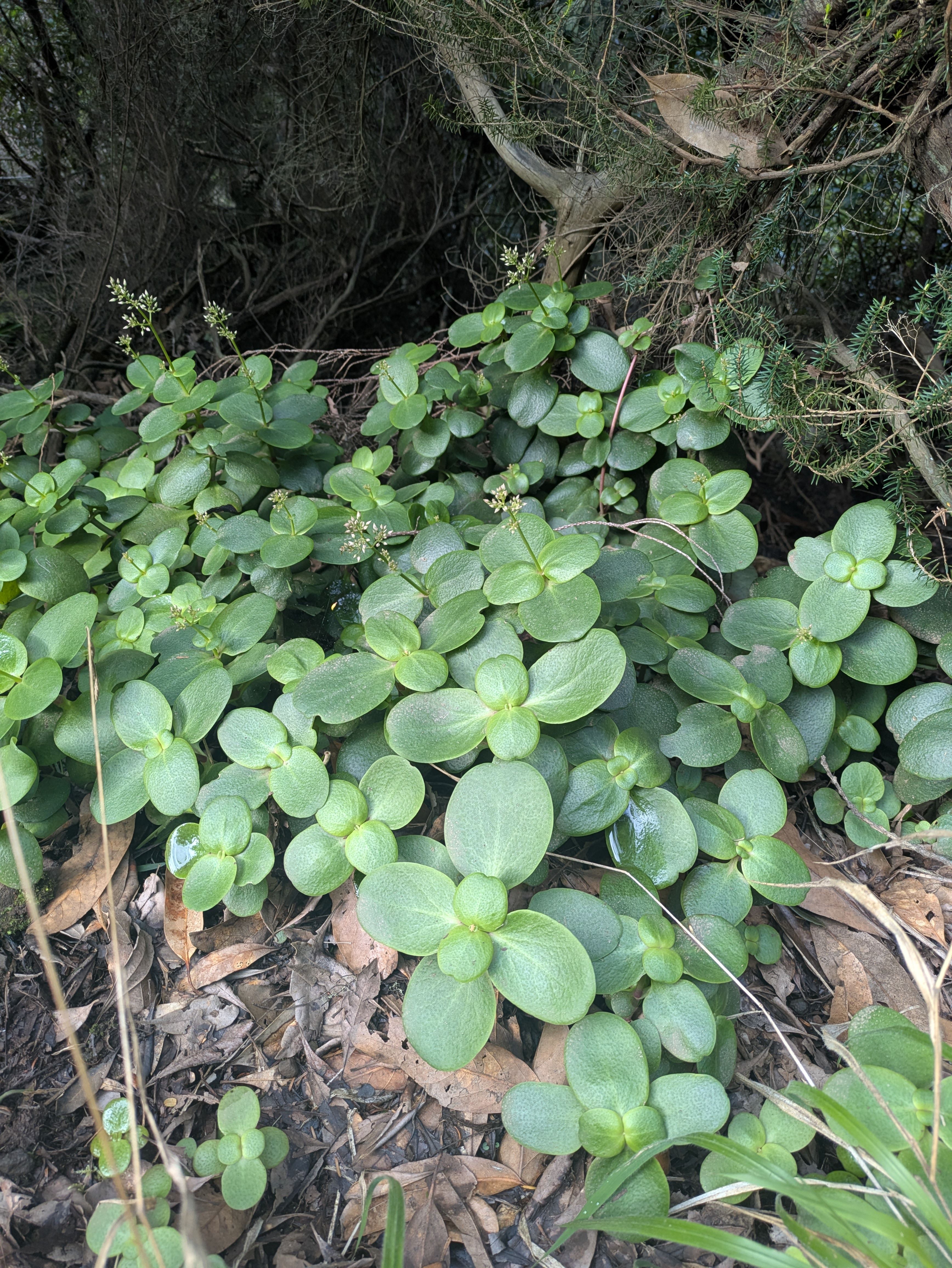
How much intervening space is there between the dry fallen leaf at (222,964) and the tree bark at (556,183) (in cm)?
159

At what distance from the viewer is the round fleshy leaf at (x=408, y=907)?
101 cm

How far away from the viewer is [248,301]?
9.02ft

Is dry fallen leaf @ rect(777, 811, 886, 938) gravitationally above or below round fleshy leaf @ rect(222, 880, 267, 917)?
below

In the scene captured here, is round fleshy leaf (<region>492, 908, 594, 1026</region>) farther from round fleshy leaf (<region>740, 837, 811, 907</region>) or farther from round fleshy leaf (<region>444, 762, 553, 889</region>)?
round fleshy leaf (<region>740, 837, 811, 907</region>)

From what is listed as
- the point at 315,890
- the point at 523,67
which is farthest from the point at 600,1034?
the point at 523,67

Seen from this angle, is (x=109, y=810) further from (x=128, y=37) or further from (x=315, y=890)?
(x=128, y=37)

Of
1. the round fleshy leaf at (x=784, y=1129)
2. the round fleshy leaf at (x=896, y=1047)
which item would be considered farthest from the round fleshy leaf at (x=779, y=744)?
the round fleshy leaf at (x=784, y=1129)

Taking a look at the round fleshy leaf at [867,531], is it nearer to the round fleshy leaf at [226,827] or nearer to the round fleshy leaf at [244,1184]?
Result: the round fleshy leaf at [226,827]

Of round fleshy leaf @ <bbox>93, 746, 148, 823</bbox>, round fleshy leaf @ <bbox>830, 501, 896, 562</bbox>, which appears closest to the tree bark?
round fleshy leaf @ <bbox>830, 501, 896, 562</bbox>

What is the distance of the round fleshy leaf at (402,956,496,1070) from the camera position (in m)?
0.94

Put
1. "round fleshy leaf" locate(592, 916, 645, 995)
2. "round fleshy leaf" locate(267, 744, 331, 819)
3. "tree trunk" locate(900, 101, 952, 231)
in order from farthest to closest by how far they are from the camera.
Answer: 1. "tree trunk" locate(900, 101, 952, 231)
2. "round fleshy leaf" locate(267, 744, 331, 819)
3. "round fleshy leaf" locate(592, 916, 645, 995)

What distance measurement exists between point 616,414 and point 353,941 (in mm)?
1184

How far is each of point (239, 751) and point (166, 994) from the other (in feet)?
1.36

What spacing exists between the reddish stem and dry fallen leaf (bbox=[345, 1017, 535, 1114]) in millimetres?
1081
